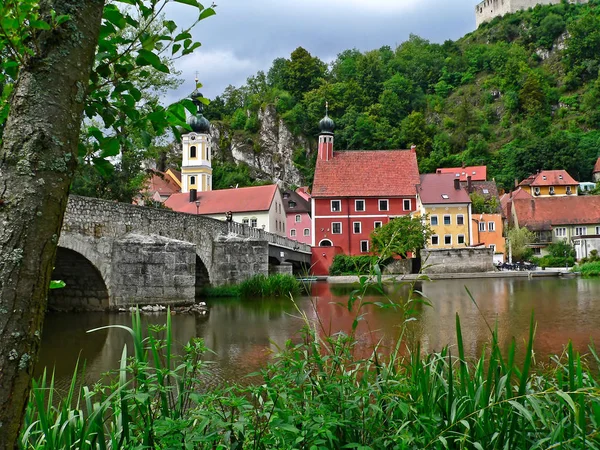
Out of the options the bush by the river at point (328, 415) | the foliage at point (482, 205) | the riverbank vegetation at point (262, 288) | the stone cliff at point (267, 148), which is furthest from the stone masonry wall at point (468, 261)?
the bush by the river at point (328, 415)

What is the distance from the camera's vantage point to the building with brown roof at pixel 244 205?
4906 centimetres

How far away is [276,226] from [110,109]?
4892 centimetres

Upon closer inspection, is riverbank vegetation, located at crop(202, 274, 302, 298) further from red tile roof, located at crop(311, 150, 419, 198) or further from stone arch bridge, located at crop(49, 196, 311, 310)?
red tile roof, located at crop(311, 150, 419, 198)

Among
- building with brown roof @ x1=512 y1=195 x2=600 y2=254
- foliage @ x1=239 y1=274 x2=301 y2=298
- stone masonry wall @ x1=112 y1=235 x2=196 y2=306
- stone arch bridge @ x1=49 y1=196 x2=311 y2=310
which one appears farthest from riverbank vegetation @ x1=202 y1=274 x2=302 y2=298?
building with brown roof @ x1=512 y1=195 x2=600 y2=254

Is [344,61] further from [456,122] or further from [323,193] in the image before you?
[323,193]

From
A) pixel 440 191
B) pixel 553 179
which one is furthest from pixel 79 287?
pixel 553 179

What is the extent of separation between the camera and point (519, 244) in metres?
50.8

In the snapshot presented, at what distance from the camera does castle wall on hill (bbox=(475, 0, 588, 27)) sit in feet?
404

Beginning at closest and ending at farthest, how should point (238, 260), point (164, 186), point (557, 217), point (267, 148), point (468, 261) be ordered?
point (238, 260) → point (468, 261) → point (557, 217) → point (164, 186) → point (267, 148)

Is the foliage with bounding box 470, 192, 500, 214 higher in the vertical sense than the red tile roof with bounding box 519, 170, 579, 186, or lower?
lower

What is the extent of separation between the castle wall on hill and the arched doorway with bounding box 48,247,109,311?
432 ft

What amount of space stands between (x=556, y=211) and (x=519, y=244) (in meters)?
9.58

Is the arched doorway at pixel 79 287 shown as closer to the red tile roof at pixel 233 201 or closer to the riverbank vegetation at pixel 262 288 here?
the riverbank vegetation at pixel 262 288

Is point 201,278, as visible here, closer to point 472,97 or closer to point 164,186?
point 164,186
